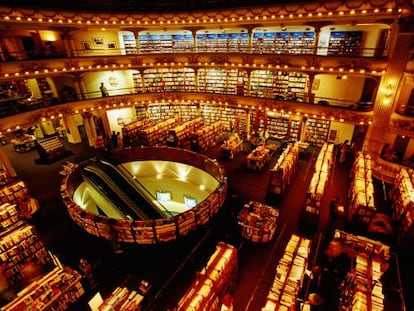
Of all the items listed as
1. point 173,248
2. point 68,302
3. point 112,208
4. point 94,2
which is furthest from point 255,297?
point 94,2

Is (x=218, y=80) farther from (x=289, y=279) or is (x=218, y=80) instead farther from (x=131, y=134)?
(x=289, y=279)

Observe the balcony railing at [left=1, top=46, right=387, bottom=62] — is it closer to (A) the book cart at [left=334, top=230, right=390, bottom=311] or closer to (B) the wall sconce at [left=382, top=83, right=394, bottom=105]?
(B) the wall sconce at [left=382, top=83, right=394, bottom=105]

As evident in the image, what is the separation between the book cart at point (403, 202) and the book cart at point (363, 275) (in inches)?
91.8

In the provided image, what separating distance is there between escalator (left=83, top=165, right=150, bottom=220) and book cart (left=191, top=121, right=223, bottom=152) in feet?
18.4

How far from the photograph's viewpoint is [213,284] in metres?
6.20

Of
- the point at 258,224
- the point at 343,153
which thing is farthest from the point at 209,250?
the point at 343,153

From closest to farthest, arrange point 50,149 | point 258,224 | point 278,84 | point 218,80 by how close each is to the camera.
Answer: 1. point 258,224
2. point 50,149
3. point 278,84
4. point 218,80

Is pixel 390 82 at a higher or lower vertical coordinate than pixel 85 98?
higher

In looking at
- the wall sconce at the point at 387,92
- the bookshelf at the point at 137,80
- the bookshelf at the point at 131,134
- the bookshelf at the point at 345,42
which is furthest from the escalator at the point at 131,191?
the bookshelf at the point at 345,42

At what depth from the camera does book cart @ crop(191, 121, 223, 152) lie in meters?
16.1

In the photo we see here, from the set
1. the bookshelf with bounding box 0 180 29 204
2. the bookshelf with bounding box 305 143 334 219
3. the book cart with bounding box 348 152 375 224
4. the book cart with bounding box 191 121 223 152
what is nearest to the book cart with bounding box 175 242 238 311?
the bookshelf with bounding box 305 143 334 219

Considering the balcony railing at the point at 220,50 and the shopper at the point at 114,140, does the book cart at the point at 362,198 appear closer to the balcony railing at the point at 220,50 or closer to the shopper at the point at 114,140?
the balcony railing at the point at 220,50

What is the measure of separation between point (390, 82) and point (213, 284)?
39.3 feet

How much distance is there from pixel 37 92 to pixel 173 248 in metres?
16.9
